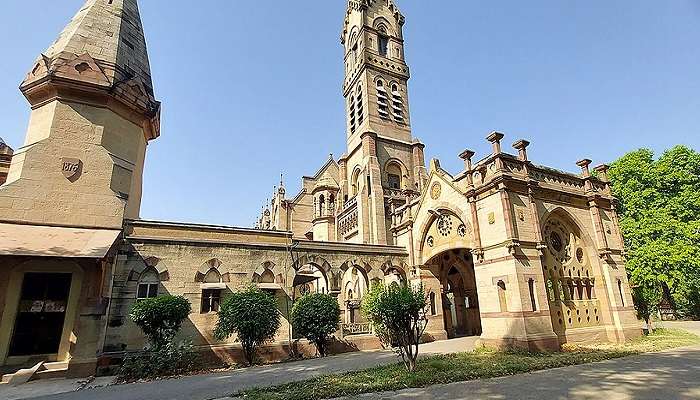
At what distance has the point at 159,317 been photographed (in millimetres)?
12734

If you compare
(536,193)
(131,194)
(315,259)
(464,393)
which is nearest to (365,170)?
(315,259)

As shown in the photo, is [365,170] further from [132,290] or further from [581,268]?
[132,290]

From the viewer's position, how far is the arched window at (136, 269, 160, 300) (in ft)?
46.9

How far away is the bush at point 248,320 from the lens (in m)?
13.6

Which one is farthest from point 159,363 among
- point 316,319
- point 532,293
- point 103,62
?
point 532,293

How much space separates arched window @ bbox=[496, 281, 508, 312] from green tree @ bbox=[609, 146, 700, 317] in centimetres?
1538

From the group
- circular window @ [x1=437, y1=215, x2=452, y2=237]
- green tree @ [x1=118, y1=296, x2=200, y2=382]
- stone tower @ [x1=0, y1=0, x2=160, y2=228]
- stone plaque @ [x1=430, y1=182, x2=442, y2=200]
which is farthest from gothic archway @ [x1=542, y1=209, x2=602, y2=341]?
stone tower @ [x1=0, y1=0, x2=160, y2=228]

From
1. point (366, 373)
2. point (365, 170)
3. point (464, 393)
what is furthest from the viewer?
point (365, 170)

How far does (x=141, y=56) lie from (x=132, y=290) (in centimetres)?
1295

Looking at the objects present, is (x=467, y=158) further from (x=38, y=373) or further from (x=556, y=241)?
(x=38, y=373)

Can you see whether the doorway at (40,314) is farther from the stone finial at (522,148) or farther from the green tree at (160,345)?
the stone finial at (522,148)

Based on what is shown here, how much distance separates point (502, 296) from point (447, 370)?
227 inches

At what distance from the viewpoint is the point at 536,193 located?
51.3 ft

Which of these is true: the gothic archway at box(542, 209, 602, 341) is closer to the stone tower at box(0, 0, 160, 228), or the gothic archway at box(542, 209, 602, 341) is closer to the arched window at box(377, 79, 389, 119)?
the stone tower at box(0, 0, 160, 228)
